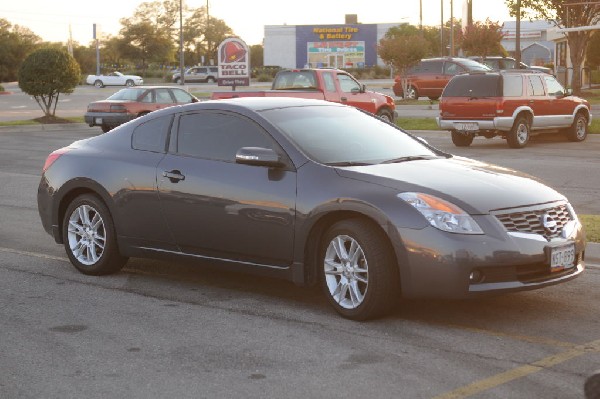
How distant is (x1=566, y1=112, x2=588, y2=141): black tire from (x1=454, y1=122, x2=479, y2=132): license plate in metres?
2.91

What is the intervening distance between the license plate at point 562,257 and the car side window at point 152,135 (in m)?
3.17

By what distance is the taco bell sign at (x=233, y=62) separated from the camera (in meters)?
31.0

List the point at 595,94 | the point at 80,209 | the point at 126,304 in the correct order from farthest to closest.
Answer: the point at 595,94
the point at 80,209
the point at 126,304

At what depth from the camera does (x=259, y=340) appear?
647cm

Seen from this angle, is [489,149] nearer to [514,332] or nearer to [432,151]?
[432,151]

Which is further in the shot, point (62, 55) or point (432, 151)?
point (62, 55)

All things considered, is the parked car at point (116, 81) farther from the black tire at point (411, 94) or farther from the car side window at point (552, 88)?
the car side window at point (552, 88)

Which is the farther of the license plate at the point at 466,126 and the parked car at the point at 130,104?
the parked car at the point at 130,104

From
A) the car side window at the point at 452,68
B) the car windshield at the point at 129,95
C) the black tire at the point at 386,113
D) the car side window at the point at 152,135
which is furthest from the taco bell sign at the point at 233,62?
the car side window at the point at 152,135

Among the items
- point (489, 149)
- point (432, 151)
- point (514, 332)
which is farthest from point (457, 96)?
point (514, 332)

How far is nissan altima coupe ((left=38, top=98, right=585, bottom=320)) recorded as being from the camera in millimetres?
6645

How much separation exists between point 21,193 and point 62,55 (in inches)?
809

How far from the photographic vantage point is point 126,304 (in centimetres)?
762

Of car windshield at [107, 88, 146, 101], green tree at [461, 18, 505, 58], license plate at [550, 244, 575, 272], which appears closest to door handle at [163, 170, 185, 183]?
license plate at [550, 244, 575, 272]
